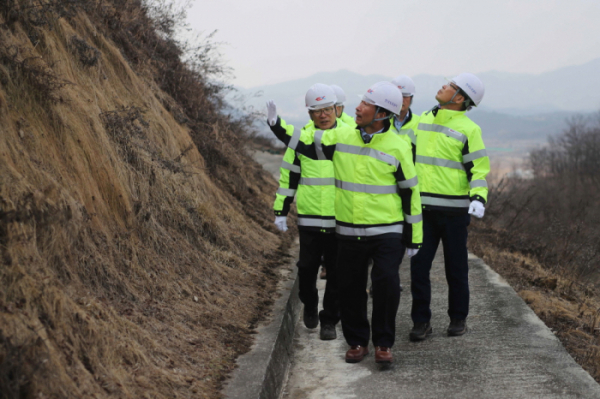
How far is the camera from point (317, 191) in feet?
19.2

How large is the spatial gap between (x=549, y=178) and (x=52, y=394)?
73.7m

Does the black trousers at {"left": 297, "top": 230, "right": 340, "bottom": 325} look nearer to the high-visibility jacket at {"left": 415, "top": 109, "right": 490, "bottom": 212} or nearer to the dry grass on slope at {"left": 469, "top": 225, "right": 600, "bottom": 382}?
the high-visibility jacket at {"left": 415, "top": 109, "right": 490, "bottom": 212}

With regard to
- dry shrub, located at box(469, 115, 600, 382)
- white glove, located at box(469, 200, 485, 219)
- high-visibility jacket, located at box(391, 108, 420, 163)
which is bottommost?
dry shrub, located at box(469, 115, 600, 382)

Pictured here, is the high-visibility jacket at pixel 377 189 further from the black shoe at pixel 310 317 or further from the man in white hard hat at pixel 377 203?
the black shoe at pixel 310 317

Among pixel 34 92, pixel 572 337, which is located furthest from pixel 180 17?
pixel 572 337

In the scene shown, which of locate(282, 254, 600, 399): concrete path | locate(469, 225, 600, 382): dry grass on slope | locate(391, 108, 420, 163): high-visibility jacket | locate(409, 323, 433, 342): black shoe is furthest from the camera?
locate(391, 108, 420, 163): high-visibility jacket

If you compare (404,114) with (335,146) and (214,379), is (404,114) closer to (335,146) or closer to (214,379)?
(335,146)

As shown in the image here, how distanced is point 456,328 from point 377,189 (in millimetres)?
1915

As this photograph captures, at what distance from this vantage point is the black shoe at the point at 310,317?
259 inches

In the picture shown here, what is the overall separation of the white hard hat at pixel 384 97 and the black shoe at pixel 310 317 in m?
2.39

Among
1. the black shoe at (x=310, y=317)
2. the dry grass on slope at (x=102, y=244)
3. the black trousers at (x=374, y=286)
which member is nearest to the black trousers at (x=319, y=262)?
the black shoe at (x=310, y=317)

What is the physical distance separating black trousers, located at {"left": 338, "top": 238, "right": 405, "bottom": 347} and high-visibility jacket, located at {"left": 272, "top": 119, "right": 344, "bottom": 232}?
0.48 m

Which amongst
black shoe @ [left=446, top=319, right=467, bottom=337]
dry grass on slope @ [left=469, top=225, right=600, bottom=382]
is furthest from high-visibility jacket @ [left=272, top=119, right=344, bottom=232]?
dry grass on slope @ [left=469, top=225, right=600, bottom=382]

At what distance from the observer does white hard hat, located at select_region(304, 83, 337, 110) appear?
600 centimetres
